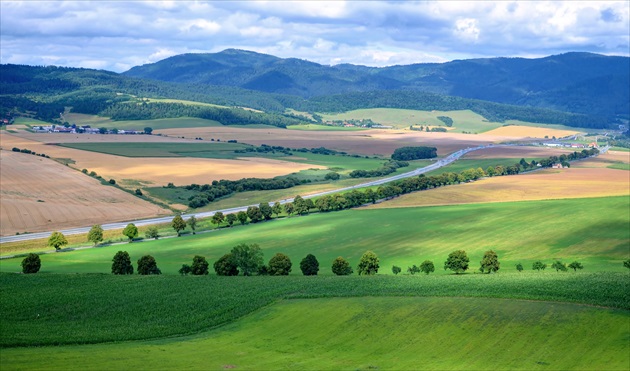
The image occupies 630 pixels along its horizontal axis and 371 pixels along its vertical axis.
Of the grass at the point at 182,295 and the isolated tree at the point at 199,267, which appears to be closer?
the grass at the point at 182,295

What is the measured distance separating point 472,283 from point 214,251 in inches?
1556

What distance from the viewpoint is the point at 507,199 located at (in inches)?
5394

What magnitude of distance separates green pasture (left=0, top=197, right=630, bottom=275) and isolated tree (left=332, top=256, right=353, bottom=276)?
253cm

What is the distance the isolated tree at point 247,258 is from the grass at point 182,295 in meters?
4.55

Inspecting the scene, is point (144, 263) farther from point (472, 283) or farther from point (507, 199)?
point (507, 199)

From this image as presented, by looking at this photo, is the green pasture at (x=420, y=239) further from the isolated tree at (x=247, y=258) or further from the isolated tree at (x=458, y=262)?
the isolated tree at (x=247, y=258)

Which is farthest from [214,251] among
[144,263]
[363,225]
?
[363,225]

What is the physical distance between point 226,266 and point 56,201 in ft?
197

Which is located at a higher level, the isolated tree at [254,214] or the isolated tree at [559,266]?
the isolated tree at [254,214]

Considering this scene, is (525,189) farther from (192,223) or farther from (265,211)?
(192,223)

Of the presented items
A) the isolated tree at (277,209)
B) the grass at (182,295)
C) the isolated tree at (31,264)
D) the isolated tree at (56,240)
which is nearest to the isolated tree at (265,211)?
the isolated tree at (277,209)

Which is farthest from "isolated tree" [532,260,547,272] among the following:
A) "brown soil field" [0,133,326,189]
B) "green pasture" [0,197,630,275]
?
"brown soil field" [0,133,326,189]

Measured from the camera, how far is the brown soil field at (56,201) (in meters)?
118

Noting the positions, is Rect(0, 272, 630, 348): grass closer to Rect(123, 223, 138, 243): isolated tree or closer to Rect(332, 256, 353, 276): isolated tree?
Rect(332, 256, 353, 276): isolated tree
